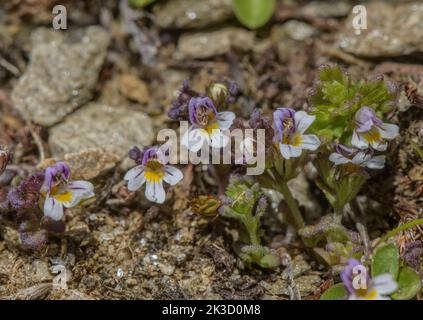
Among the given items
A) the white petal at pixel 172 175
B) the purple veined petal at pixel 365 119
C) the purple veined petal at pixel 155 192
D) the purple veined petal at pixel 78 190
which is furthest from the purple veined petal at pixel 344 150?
the purple veined petal at pixel 78 190

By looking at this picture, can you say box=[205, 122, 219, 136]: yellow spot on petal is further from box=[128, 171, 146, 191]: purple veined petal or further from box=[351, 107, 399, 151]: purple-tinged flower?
box=[351, 107, 399, 151]: purple-tinged flower

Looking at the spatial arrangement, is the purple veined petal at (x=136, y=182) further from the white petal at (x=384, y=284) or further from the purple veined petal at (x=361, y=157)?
the white petal at (x=384, y=284)

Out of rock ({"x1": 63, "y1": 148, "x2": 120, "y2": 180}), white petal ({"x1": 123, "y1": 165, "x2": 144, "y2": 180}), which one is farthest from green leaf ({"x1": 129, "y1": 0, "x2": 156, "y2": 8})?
white petal ({"x1": 123, "y1": 165, "x2": 144, "y2": 180})

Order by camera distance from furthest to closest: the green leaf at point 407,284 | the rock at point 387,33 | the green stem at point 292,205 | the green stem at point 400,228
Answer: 1. the rock at point 387,33
2. the green stem at point 292,205
3. the green stem at point 400,228
4. the green leaf at point 407,284

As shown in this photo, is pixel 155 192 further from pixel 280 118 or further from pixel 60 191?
pixel 280 118
